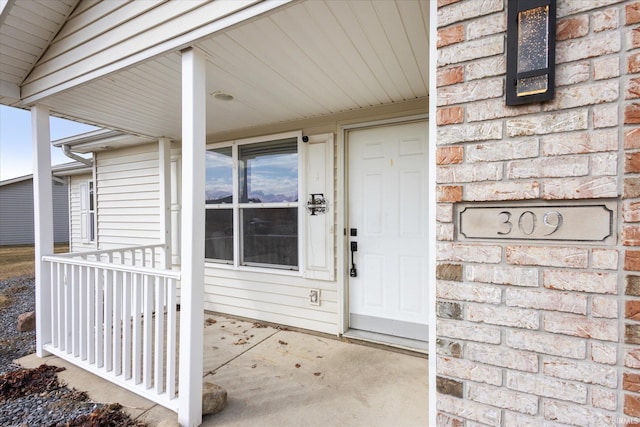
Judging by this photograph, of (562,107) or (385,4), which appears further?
(385,4)

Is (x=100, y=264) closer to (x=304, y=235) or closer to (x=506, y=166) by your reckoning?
(x=304, y=235)

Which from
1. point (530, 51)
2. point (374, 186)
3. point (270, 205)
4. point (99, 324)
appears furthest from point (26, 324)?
point (530, 51)

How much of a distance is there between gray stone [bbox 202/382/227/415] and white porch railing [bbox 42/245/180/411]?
188 mm

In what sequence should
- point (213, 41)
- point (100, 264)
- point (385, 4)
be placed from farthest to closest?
point (100, 264), point (213, 41), point (385, 4)

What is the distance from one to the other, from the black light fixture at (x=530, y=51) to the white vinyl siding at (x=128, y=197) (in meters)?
4.44

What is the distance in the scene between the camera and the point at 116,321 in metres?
2.29

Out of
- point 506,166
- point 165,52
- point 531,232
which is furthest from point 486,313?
point 165,52

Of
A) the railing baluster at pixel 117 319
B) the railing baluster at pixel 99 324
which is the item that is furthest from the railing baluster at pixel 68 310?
the railing baluster at pixel 117 319

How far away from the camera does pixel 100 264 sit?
2400 mm

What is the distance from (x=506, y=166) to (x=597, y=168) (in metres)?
0.24

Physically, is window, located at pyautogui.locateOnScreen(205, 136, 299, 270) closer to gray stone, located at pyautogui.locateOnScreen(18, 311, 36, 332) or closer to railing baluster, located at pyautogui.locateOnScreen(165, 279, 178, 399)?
railing baluster, located at pyautogui.locateOnScreen(165, 279, 178, 399)

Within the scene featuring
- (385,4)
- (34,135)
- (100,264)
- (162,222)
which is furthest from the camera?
(162,222)

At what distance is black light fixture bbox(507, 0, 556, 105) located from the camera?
0.99 metres

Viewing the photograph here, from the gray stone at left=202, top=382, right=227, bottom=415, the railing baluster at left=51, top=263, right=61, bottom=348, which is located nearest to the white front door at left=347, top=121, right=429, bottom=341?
the gray stone at left=202, top=382, right=227, bottom=415
